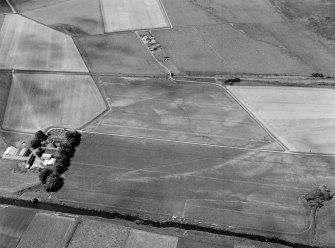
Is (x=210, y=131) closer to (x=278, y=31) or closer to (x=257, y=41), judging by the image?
(x=257, y=41)

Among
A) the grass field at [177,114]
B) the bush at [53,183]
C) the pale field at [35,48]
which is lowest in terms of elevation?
the bush at [53,183]

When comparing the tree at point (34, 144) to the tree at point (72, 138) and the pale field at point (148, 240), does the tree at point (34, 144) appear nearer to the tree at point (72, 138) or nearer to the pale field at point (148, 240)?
the tree at point (72, 138)

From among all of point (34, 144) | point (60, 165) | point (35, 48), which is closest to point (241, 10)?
point (35, 48)

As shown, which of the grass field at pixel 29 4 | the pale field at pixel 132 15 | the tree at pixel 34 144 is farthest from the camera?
the grass field at pixel 29 4

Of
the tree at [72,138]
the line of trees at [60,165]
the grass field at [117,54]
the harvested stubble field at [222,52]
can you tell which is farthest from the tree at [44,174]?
the harvested stubble field at [222,52]

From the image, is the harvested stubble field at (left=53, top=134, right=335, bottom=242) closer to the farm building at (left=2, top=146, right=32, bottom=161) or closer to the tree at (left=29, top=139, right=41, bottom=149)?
the tree at (left=29, top=139, right=41, bottom=149)

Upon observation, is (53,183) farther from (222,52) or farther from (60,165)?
(222,52)

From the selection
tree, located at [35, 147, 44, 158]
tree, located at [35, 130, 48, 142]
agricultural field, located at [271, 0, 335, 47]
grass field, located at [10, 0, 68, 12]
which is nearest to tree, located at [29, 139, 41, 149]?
tree, located at [35, 130, 48, 142]

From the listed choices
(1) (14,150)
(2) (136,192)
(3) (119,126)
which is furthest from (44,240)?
(3) (119,126)
